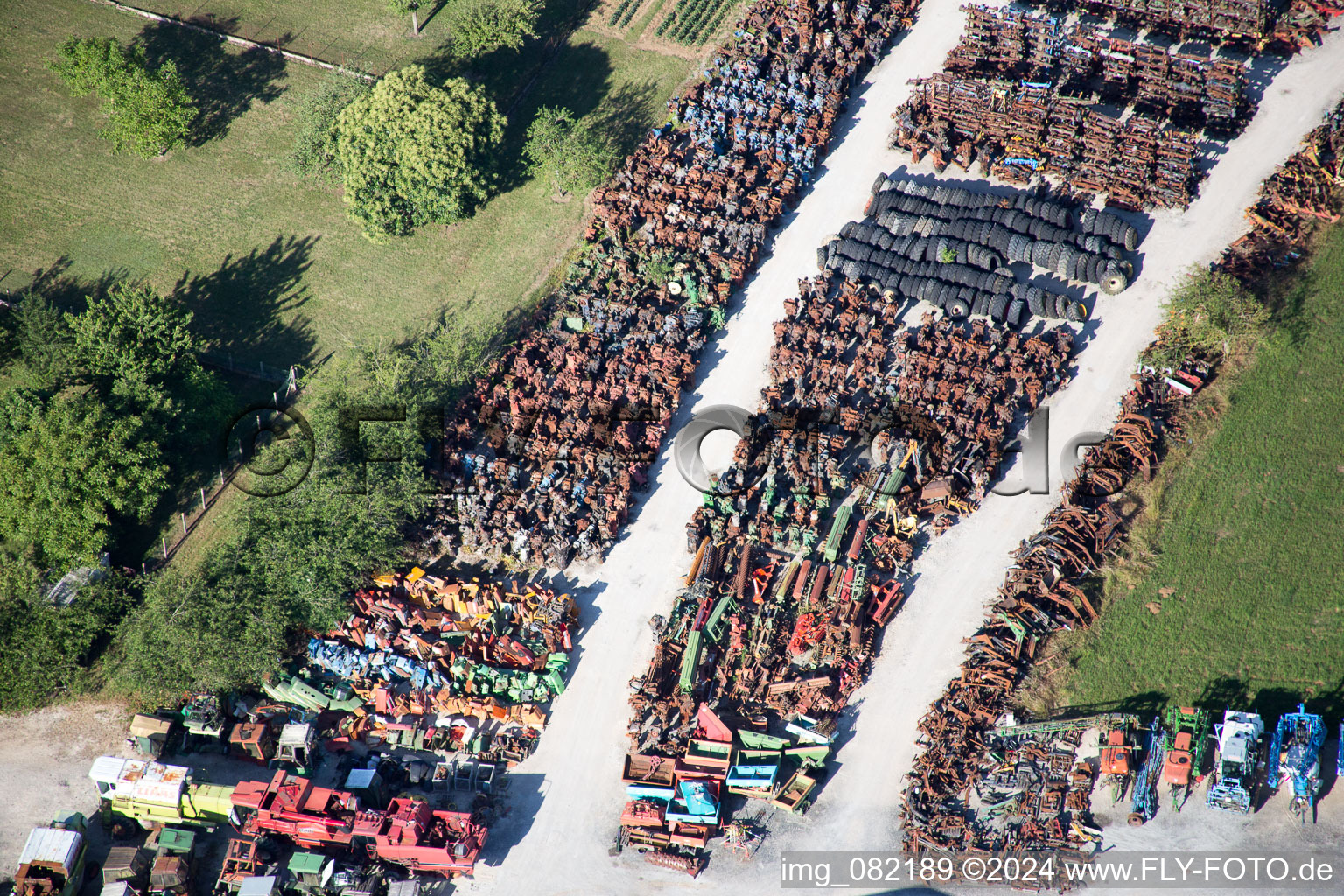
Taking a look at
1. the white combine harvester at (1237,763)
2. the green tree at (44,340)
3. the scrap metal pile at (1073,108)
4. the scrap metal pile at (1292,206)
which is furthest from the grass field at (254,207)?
the white combine harvester at (1237,763)

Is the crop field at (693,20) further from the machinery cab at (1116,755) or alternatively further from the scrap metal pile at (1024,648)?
the machinery cab at (1116,755)

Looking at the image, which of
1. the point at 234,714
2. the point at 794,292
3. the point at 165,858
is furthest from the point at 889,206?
the point at 165,858

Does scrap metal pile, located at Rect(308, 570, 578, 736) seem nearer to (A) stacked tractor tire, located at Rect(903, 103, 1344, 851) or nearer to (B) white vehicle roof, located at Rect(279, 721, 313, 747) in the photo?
(B) white vehicle roof, located at Rect(279, 721, 313, 747)

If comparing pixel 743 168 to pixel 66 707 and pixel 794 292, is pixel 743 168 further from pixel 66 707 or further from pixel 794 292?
pixel 66 707

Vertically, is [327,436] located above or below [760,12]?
below

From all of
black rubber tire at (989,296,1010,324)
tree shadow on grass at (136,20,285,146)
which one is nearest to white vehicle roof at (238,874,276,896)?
black rubber tire at (989,296,1010,324)
